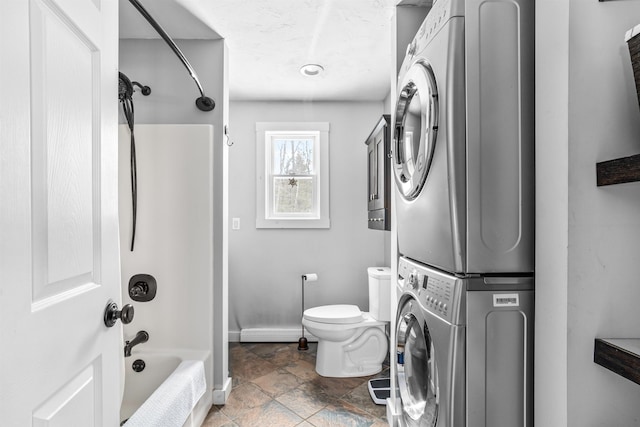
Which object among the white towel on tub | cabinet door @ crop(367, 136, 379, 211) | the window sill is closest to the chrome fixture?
the white towel on tub

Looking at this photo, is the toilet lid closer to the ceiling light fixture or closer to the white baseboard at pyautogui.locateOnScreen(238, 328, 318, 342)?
the white baseboard at pyautogui.locateOnScreen(238, 328, 318, 342)

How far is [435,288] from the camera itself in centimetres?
118

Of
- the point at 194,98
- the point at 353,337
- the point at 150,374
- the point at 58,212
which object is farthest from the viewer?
the point at 353,337

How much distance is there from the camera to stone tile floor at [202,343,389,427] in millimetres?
2137

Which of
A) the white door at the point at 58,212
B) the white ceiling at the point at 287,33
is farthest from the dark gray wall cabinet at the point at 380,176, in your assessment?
the white door at the point at 58,212

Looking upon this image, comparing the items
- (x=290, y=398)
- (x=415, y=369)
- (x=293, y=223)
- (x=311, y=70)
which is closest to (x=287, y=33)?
(x=311, y=70)

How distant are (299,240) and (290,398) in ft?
4.83

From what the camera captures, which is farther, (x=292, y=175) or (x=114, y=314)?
(x=292, y=175)

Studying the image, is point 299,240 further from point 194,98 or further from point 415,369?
point 415,369

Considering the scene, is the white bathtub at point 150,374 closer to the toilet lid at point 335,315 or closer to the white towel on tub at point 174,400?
the white towel on tub at point 174,400

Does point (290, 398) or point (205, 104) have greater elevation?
point (205, 104)

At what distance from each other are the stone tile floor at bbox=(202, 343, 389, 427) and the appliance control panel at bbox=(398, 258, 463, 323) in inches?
46.3

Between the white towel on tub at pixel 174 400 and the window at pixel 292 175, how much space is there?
68.2 inches

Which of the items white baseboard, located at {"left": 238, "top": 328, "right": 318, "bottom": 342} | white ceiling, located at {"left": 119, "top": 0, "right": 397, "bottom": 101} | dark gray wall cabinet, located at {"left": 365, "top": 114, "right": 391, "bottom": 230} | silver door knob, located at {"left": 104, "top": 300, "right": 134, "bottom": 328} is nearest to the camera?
silver door knob, located at {"left": 104, "top": 300, "right": 134, "bottom": 328}
